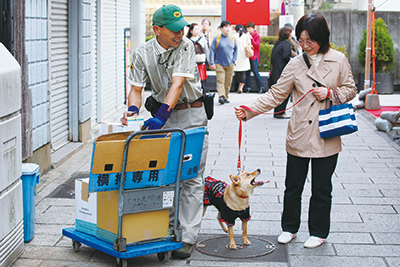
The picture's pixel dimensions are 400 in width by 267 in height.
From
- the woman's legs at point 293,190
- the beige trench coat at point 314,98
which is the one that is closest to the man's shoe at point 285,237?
the woman's legs at point 293,190

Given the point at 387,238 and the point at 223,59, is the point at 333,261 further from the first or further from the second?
the point at 223,59

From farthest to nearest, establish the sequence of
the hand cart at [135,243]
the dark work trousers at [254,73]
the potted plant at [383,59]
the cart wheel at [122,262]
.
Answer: the potted plant at [383,59], the dark work trousers at [254,73], the cart wheel at [122,262], the hand cart at [135,243]

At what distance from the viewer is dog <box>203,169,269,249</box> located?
4191 millimetres

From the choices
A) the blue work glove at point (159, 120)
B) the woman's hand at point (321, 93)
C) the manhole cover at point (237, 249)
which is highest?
the woman's hand at point (321, 93)

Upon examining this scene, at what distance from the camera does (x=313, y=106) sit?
4332 mm

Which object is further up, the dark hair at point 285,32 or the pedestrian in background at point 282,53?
the dark hair at point 285,32

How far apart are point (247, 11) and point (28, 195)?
480 inches

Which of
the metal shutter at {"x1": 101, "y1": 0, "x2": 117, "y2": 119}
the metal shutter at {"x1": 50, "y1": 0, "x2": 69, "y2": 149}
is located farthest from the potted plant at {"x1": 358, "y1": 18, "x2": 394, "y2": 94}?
the metal shutter at {"x1": 50, "y1": 0, "x2": 69, "y2": 149}

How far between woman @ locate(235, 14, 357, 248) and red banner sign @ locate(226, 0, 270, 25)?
11.5 meters

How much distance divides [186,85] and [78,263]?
64.0 inches

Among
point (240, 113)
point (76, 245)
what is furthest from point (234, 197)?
point (76, 245)

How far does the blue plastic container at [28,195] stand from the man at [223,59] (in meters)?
8.81

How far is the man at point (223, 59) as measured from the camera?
13203mm

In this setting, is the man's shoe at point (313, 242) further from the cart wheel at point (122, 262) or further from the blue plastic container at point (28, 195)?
the blue plastic container at point (28, 195)
